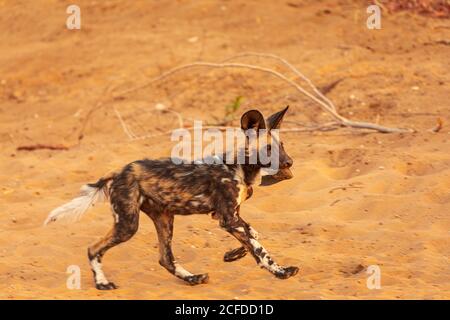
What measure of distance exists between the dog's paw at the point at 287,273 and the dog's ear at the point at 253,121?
0.97m

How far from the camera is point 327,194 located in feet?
26.3

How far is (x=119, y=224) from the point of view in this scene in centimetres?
608

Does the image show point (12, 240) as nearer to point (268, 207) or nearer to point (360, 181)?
point (268, 207)

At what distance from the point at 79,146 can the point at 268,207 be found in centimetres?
324

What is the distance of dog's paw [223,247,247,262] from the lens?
6.39 m

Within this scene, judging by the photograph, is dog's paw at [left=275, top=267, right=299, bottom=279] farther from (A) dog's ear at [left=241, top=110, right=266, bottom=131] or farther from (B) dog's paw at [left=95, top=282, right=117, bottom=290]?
(B) dog's paw at [left=95, top=282, right=117, bottom=290]

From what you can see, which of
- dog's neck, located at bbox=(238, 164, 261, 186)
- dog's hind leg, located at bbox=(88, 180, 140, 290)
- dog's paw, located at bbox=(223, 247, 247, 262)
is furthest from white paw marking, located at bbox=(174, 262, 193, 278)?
dog's neck, located at bbox=(238, 164, 261, 186)

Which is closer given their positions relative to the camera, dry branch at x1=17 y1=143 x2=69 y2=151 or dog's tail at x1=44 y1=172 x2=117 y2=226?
dog's tail at x1=44 y1=172 x2=117 y2=226

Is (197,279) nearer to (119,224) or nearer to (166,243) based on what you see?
(166,243)

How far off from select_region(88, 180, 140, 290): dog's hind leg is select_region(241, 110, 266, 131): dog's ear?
862 millimetres

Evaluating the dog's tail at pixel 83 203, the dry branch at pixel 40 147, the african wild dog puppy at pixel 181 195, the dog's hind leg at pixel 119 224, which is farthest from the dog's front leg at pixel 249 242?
the dry branch at pixel 40 147

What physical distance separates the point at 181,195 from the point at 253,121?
698 mm

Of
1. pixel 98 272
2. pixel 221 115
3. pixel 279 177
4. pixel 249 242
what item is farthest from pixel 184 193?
pixel 221 115
